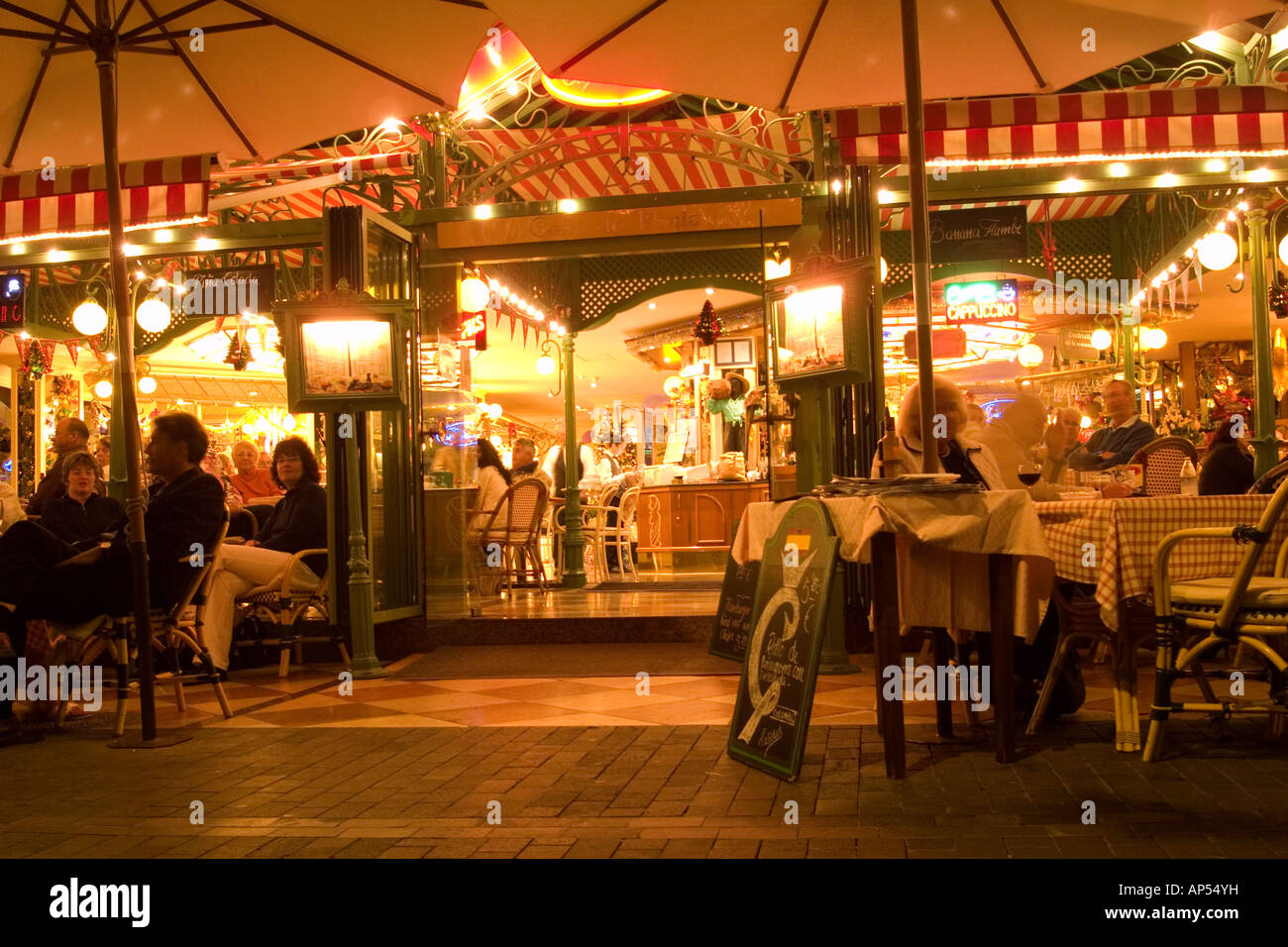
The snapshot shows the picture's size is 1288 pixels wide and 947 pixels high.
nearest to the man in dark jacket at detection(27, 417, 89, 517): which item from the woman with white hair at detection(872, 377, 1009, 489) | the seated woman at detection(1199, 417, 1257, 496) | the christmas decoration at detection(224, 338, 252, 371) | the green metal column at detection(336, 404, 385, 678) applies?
the green metal column at detection(336, 404, 385, 678)

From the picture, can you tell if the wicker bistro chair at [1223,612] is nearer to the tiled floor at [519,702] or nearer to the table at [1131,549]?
the table at [1131,549]

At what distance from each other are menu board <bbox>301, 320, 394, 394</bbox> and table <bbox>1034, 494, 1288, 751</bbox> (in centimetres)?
404

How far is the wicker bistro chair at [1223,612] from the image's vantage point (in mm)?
3555

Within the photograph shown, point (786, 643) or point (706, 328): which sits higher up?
point (706, 328)

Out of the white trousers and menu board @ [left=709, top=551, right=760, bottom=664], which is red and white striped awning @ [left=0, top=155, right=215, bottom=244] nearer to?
A: the white trousers

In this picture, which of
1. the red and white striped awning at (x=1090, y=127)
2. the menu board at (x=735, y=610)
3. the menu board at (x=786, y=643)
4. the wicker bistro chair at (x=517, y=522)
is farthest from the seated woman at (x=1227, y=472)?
the wicker bistro chair at (x=517, y=522)

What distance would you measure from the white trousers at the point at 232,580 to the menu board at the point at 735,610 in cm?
289

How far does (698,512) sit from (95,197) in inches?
236

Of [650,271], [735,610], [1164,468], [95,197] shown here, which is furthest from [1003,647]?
[650,271]

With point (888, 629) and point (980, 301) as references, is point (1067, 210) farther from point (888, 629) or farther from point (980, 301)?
point (888, 629)

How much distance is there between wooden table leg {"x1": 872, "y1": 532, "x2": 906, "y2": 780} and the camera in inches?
146

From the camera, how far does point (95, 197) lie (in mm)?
7844
